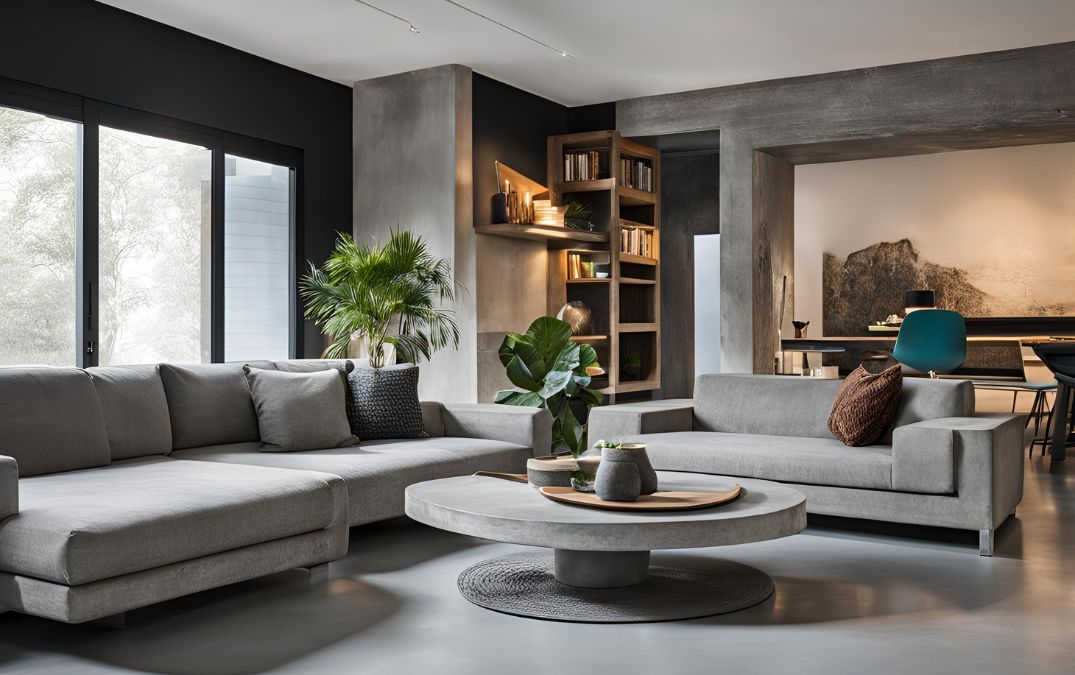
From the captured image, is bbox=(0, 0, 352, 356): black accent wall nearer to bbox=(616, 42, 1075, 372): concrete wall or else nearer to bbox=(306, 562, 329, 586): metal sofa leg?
bbox=(616, 42, 1075, 372): concrete wall

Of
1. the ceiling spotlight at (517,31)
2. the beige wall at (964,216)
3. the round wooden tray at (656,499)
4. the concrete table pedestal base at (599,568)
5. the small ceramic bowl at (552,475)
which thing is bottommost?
the concrete table pedestal base at (599,568)

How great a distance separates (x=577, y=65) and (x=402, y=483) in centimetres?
409

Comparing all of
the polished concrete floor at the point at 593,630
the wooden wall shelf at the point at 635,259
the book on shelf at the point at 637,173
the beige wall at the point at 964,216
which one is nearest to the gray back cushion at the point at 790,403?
the polished concrete floor at the point at 593,630

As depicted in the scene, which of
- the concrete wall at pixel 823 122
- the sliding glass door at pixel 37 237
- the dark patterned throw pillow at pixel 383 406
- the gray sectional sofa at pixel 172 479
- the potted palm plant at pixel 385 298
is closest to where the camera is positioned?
the gray sectional sofa at pixel 172 479

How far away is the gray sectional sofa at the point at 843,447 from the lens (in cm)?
404

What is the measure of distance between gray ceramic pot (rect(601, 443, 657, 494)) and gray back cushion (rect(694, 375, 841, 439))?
1.97 m

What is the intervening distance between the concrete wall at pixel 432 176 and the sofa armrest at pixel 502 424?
1920mm

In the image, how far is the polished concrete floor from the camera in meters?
2.68

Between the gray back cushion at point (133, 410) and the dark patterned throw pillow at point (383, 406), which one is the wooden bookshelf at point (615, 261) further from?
the gray back cushion at point (133, 410)

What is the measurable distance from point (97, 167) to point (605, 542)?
417cm

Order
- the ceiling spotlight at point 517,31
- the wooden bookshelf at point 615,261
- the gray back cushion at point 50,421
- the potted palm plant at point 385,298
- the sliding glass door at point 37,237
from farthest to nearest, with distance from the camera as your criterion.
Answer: the wooden bookshelf at point 615,261, the potted palm plant at point 385,298, the ceiling spotlight at point 517,31, the sliding glass door at point 37,237, the gray back cushion at point 50,421

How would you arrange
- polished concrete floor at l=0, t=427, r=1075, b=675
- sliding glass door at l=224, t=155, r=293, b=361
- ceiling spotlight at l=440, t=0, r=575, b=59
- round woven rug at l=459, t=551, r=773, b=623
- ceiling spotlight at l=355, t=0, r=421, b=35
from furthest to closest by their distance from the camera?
sliding glass door at l=224, t=155, r=293, b=361 < ceiling spotlight at l=440, t=0, r=575, b=59 < ceiling spotlight at l=355, t=0, r=421, b=35 < round woven rug at l=459, t=551, r=773, b=623 < polished concrete floor at l=0, t=427, r=1075, b=675

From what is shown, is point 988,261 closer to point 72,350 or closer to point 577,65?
point 577,65

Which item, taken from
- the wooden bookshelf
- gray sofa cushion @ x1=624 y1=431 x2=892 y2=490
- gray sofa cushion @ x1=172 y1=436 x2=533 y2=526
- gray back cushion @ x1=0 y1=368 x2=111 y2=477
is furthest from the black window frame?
gray sofa cushion @ x1=624 y1=431 x2=892 y2=490
